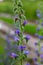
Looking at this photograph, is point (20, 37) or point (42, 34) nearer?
point (20, 37)

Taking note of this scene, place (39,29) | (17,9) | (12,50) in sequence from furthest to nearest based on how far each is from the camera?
(12,50) → (39,29) → (17,9)

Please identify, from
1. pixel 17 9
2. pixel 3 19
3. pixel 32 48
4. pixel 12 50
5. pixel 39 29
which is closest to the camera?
pixel 17 9

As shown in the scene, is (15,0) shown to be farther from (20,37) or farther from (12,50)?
(12,50)

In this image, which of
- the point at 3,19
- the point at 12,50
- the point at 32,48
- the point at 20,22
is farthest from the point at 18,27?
the point at 3,19

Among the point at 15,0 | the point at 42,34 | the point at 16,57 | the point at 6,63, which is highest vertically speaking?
the point at 15,0

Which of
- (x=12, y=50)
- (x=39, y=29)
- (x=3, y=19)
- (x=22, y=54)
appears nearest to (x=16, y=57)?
(x=22, y=54)

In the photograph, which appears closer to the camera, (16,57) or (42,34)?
(16,57)

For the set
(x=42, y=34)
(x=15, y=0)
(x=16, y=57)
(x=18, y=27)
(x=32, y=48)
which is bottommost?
(x=32, y=48)

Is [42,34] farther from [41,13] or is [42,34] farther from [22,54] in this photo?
[22,54]

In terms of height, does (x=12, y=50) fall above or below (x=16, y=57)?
below
